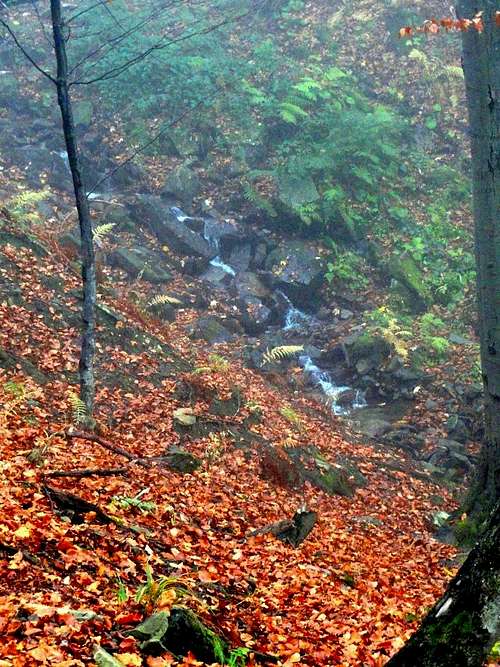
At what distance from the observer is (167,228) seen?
1440cm

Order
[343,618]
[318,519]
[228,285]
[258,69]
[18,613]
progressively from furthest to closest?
[258,69]
[228,285]
[318,519]
[343,618]
[18,613]

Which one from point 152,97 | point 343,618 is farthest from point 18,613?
point 152,97

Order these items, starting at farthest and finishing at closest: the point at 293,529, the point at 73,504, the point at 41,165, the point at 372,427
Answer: the point at 41,165
the point at 372,427
the point at 293,529
the point at 73,504

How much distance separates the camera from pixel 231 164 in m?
15.7

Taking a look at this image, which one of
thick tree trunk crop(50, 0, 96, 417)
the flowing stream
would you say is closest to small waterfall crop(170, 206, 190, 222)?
the flowing stream

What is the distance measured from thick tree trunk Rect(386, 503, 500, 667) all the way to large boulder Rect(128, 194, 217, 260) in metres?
12.8

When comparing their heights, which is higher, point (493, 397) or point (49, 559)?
point (493, 397)

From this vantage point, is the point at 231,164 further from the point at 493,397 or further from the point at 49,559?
the point at 49,559

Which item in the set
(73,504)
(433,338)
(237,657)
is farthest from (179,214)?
(237,657)

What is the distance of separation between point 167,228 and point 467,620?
1325 centimetres

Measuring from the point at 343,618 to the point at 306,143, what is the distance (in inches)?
550

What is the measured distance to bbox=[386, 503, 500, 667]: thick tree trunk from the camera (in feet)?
6.35

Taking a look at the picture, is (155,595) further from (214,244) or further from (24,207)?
(214,244)

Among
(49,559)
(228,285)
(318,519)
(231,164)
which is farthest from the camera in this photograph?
(231,164)
